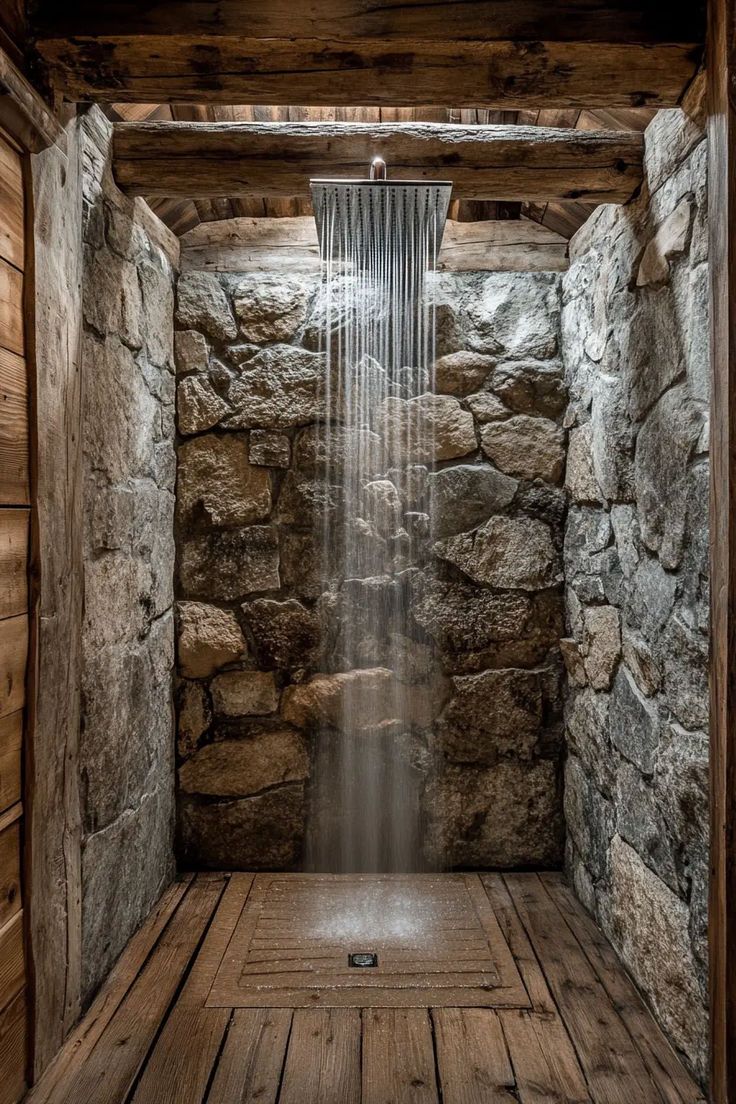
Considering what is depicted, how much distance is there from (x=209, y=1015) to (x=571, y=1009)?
0.80m

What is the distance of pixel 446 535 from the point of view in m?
2.16

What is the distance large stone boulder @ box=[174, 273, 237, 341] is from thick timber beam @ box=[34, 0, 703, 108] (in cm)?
77

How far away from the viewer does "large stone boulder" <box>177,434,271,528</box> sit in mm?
2143

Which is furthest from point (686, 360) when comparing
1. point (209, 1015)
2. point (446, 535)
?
point (209, 1015)

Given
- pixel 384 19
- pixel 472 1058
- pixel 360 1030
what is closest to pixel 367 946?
pixel 360 1030

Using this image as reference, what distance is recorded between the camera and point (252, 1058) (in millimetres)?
1387

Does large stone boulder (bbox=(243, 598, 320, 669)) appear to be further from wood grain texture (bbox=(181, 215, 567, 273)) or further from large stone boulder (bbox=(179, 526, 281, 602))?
wood grain texture (bbox=(181, 215, 567, 273))

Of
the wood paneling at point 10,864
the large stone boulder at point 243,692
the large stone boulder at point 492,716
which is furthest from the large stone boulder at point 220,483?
the wood paneling at point 10,864

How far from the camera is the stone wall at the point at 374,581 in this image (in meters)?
2.14

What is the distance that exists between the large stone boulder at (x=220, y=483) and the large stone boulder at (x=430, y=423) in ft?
1.36

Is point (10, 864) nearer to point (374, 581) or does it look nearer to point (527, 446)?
point (374, 581)

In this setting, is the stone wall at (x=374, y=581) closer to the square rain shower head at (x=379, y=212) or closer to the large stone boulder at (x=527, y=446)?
the large stone boulder at (x=527, y=446)

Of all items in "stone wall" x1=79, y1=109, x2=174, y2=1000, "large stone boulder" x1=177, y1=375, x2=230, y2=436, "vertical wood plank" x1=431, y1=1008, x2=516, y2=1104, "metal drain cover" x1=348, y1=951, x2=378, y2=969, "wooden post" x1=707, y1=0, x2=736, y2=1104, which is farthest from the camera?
"large stone boulder" x1=177, y1=375, x2=230, y2=436

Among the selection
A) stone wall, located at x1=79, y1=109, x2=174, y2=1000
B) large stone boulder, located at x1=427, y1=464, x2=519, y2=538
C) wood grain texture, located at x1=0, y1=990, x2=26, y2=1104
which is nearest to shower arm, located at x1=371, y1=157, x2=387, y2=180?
stone wall, located at x1=79, y1=109, x2=174, y2=1000
